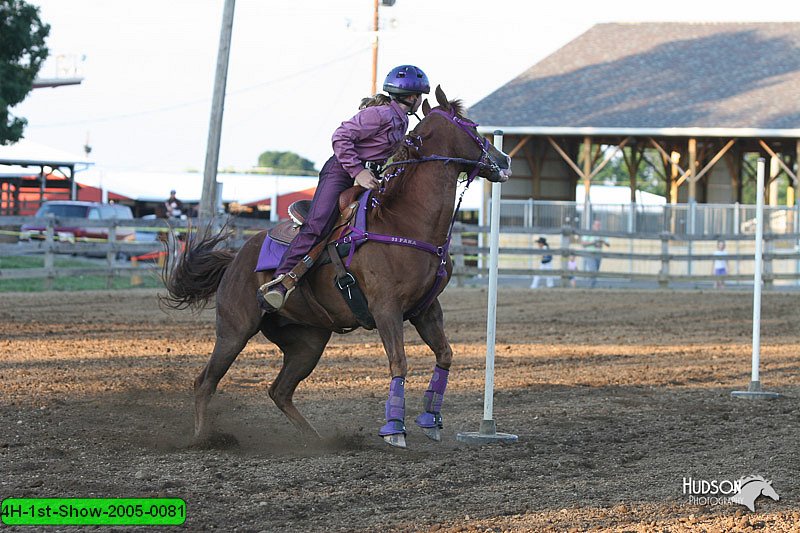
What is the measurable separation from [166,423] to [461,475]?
2932 mm

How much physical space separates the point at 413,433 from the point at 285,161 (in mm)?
135660

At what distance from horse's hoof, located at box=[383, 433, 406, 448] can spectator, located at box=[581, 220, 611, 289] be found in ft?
64.4

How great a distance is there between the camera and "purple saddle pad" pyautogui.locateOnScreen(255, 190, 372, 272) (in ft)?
23.3

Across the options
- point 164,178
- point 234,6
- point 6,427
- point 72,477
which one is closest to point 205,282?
point 6,427

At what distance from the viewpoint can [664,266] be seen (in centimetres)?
2675

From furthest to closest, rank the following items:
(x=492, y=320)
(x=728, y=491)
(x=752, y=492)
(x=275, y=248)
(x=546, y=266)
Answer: (x=546, y=266)
(x=492, y=320)
(x=275, y=248)
(x=728, y=491)
(x=752, y=492)

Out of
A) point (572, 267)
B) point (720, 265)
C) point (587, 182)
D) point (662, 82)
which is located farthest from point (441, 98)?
point (662, 82)

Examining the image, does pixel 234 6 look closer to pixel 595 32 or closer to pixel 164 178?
pixel 595 32

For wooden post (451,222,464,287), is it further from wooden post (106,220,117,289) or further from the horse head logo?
the horse head logo

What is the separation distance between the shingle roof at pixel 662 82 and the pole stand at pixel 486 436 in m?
26.7

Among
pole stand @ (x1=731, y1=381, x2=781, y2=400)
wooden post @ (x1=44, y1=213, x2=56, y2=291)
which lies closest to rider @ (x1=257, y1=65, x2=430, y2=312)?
pole stand @ (x1=731, y1=381, x2=781, y2=400)

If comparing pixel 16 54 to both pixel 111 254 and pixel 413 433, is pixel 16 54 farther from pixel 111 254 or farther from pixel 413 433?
pixel 413 433

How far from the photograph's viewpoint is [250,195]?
57312 millimetres

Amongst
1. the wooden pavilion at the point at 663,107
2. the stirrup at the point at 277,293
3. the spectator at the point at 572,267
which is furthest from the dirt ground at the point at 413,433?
the wooden pavilion at the point at 663,107
